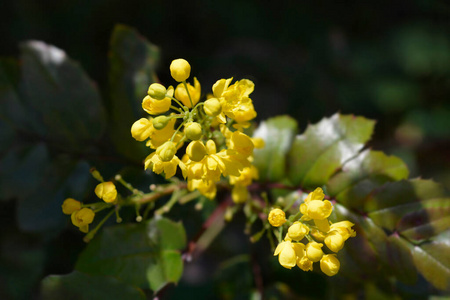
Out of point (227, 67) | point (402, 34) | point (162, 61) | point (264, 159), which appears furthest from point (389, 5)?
point (264, 159)

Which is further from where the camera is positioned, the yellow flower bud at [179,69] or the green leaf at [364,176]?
the green leaf at [364,176]

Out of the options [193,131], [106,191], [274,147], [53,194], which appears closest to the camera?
[193,131]

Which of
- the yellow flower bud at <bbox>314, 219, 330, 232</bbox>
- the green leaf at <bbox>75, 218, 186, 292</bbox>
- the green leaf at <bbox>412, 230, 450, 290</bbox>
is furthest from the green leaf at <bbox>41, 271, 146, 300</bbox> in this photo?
the green leaf at <bbox>412, 230, 450, 290</bbox>

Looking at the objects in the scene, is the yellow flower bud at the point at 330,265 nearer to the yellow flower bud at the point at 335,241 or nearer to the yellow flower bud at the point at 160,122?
the yellow flower bud at the point at 335,241

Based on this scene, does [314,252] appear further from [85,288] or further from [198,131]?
[85,288]

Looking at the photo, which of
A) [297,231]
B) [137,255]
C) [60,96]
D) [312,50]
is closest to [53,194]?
[60,96]

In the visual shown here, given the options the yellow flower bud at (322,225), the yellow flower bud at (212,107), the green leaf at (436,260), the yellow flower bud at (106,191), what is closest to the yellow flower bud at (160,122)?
the yellow flower bud at (212,107)

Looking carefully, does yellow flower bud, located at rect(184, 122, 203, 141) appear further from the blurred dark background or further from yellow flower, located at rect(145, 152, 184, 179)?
the blurred dark background
